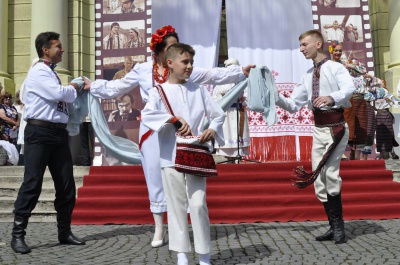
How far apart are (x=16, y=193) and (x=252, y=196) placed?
3.07m

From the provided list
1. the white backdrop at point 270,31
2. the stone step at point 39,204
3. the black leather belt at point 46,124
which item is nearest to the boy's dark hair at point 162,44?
the black leather belt at point 46,124

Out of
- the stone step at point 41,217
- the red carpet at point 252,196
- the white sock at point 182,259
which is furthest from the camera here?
the stone step at point 41,217

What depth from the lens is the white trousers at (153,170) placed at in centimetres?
479

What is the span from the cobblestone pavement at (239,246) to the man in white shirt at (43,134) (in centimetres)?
30

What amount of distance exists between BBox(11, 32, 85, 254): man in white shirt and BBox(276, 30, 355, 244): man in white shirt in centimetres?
194

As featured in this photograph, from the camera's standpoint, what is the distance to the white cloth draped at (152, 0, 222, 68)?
10.5 metres

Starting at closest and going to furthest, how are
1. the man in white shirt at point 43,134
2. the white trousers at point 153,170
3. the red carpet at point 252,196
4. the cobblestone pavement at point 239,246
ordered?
the cobblestone pavement at point 239,246 < the man in white shirt at point 43,134 < the white trousers at point 153,170 < the red carpet at point 252,196

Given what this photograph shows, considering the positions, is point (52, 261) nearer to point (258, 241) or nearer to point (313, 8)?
point (258, 241)

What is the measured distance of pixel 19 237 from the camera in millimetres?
4648

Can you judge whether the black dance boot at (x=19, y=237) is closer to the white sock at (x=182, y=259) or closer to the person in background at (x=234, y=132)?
the white sock at (x=182, y=259)

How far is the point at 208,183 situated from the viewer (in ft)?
22.9

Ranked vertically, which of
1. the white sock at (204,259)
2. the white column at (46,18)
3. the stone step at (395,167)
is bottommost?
the white sock at (204,259)

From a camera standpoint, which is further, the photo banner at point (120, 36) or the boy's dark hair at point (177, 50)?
the photo banner at point (120, 36)

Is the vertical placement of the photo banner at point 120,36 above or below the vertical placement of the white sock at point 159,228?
above
